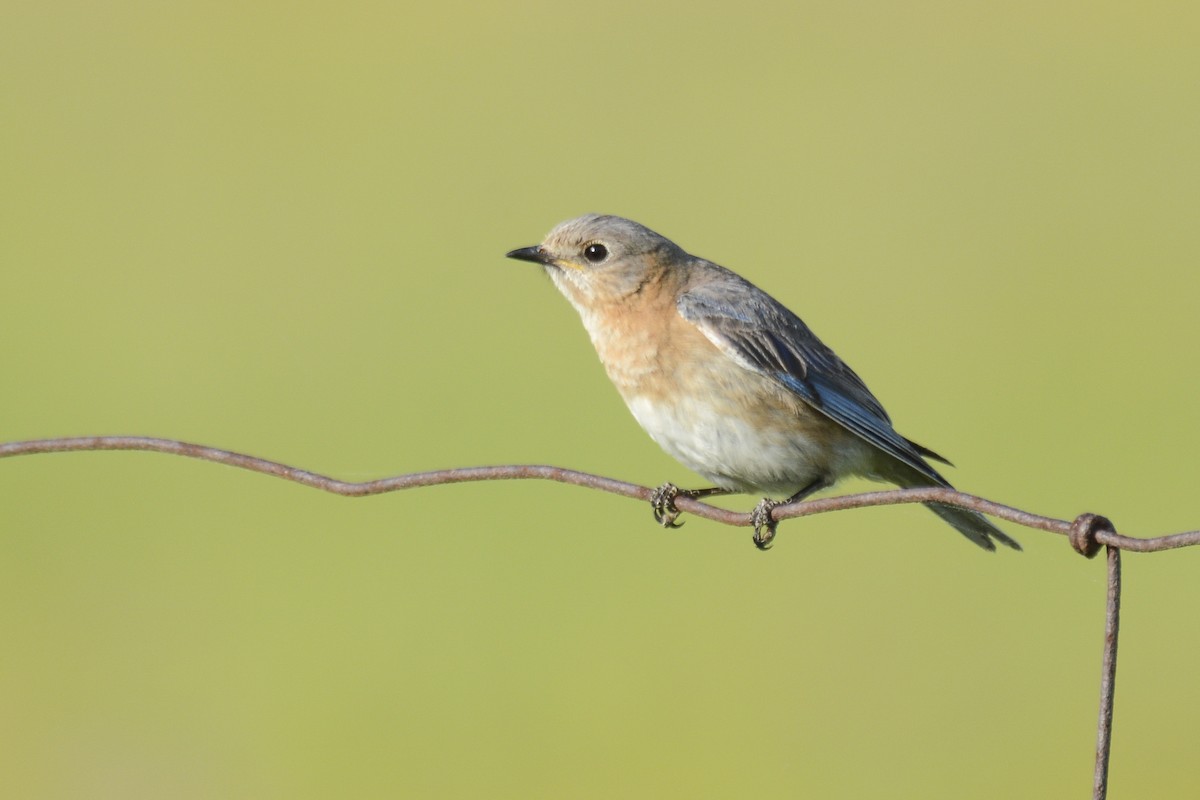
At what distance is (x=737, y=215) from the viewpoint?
14.2 m

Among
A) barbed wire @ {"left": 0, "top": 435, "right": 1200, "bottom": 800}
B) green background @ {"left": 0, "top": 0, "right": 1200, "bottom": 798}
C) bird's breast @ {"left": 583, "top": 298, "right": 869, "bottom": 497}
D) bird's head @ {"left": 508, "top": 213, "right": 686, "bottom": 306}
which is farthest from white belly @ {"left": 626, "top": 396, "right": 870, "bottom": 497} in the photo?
green background @ {"left": 0, "top": 0, "right": 1200, "bottom": 798}

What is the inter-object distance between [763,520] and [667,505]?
1.05 metres

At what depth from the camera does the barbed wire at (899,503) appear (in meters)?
2.74

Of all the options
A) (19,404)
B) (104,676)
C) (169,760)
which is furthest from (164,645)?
(19,404)

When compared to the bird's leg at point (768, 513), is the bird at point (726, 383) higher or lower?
higher

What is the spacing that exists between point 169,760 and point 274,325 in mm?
5497

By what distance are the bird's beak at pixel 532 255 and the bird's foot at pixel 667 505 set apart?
1147mm

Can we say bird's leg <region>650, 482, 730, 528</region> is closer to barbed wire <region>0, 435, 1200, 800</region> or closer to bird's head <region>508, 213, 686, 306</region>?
barbed wire <region>0, 435, 1200, 800</region>

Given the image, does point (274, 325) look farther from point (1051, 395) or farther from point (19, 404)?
point (1051, 395)

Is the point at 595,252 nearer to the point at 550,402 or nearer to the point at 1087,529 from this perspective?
A: the point at 1087,529

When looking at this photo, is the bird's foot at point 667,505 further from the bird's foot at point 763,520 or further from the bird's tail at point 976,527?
the bird's tail at point 976,527

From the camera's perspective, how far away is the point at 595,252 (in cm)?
586

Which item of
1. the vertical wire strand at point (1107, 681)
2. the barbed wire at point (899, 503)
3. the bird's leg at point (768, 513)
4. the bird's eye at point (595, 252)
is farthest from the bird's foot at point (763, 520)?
the bird's eye at point (595, 252)

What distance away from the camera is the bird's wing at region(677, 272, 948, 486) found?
5312 millimetres
